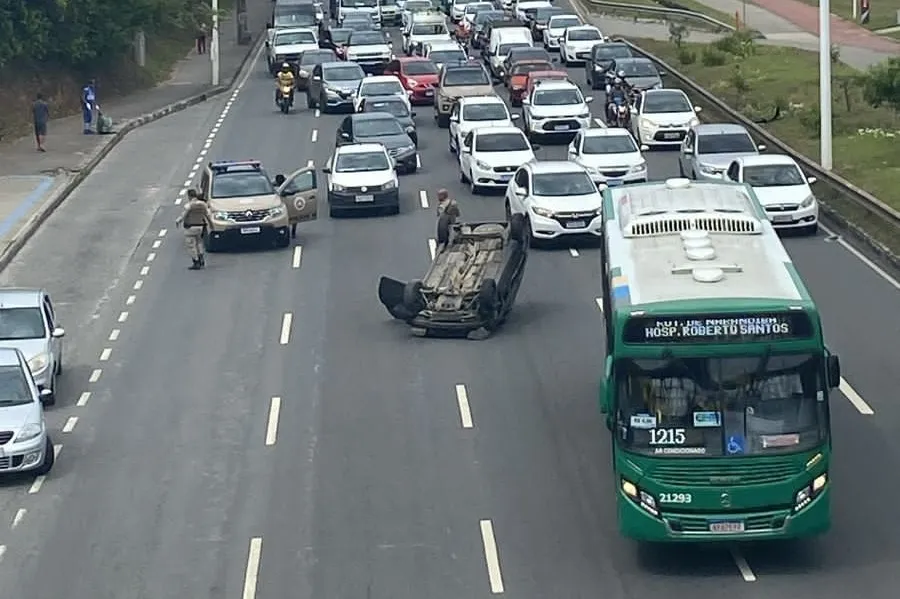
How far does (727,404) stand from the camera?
61.1 ft

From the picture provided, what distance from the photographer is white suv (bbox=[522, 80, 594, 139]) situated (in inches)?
1989

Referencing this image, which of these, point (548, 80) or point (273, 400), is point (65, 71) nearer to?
point (548, 80)

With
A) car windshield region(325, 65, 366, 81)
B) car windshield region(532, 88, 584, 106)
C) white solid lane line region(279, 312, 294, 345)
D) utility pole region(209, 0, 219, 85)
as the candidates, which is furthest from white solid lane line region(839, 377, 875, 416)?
utility pole region(209, 0, 219, 85)

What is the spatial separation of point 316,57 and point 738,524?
46.9 metres

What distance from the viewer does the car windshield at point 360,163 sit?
139 feet

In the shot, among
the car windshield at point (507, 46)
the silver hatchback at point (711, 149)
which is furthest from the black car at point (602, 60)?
the silver hatchback at point (711, 149)

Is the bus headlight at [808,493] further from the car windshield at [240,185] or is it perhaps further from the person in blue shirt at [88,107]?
the person in blue shirt at [88,107]

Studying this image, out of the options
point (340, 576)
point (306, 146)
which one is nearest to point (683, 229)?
Result: point (340, 576)

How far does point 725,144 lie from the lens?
140ft

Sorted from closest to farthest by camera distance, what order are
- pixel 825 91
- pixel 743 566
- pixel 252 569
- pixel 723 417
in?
pixel 723 417
pixel 743 566
pixel 252 569
pixel 825 91

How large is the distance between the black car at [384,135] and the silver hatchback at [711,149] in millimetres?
6859

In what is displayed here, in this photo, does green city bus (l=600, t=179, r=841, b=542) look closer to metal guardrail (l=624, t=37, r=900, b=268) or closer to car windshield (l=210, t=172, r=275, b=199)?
metal guardrail (l=624, t=37, r=900, b=268)

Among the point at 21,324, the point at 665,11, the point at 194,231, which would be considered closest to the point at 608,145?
the point at 194,231

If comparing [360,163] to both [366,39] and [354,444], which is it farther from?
[366,39]
